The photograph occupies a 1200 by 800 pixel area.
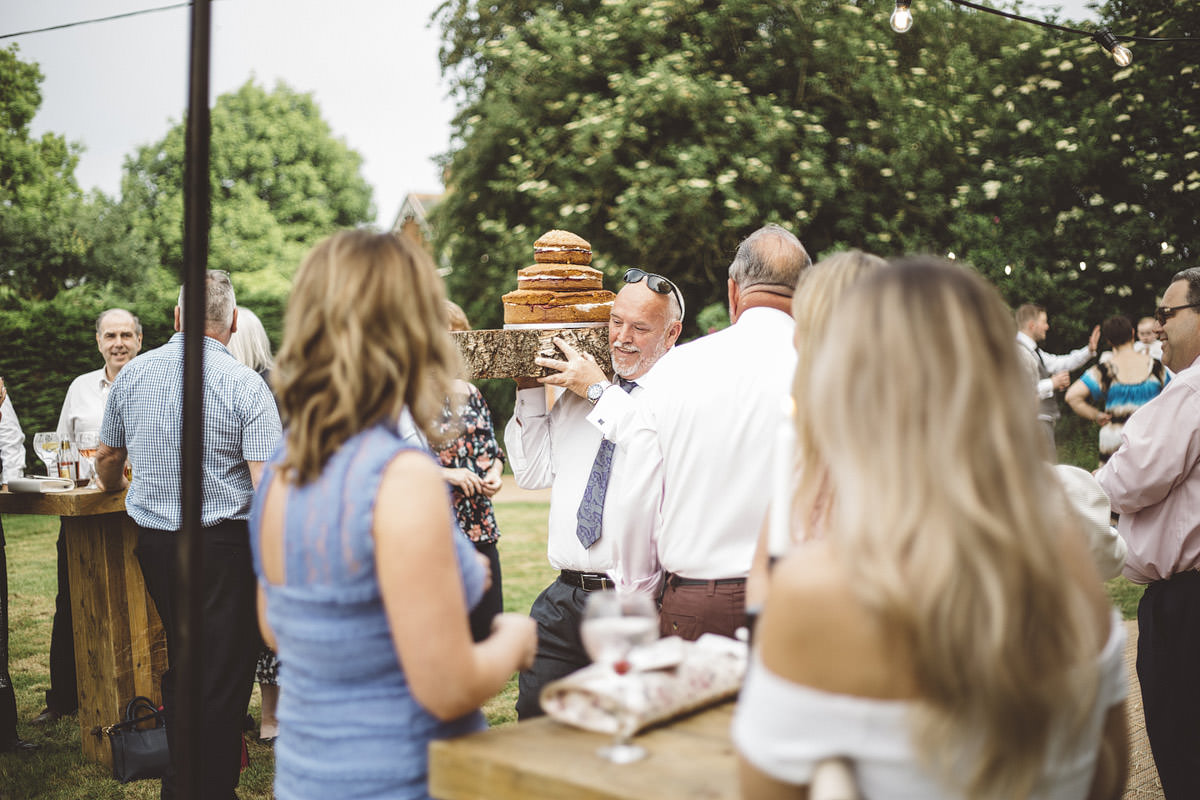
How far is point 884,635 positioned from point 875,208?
1484 centimetres

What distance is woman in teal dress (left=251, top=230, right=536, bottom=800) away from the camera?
152 cm

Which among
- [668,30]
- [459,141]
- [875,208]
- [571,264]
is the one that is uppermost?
[668,30]

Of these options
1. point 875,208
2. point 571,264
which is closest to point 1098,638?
point 571,264

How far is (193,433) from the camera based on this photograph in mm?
1569

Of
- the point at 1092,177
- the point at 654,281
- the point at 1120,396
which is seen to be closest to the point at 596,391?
the point at 654,281

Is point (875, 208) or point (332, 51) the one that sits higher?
point (332, 51)

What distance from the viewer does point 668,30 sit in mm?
15094

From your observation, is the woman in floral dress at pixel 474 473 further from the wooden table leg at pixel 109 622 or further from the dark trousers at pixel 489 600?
the wooden table leg at pixel 109 622

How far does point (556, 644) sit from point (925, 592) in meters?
2.35

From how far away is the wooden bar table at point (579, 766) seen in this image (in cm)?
145

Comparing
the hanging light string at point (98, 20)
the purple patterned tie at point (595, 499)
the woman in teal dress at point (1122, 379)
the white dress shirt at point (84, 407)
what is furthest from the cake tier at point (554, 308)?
the woman in teal dress at point (1122, 379)

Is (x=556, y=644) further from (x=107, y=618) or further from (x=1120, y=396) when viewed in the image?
(x=1120, y=396)

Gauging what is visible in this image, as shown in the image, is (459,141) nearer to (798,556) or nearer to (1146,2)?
(1146,2)

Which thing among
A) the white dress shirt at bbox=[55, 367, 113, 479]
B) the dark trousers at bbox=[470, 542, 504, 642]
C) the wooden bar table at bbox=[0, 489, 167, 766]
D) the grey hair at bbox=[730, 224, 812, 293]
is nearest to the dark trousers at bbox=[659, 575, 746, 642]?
the dark trousers at bbox=[470, 542, 504, 642]
